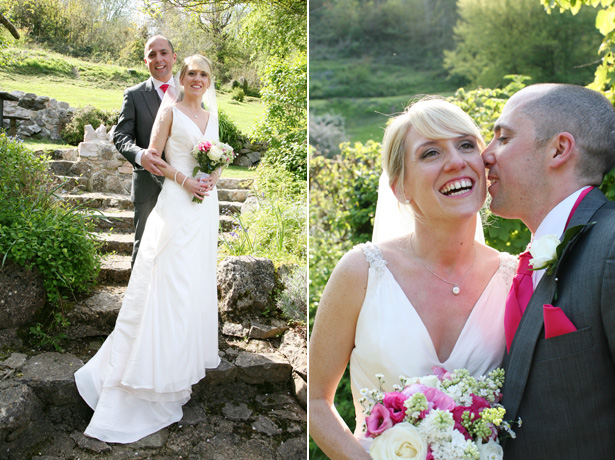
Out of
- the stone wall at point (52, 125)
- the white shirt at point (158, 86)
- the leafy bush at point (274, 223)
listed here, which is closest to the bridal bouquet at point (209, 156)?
the white shirt at point (158, 86)

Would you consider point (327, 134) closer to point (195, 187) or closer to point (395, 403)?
point (195, 187)

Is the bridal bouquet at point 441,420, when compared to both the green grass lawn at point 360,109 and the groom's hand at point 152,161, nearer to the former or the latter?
the groom's hand at point 152,161

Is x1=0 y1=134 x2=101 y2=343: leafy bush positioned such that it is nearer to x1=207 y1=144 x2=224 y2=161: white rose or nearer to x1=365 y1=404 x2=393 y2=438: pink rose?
x1=207 y1=144 x2=224 y2=161: white rose

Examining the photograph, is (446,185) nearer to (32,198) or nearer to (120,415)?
(120,415)

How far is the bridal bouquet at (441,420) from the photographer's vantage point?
135 cm

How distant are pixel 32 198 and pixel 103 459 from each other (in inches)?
64.6

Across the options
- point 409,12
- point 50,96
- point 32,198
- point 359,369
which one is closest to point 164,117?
point 50,96

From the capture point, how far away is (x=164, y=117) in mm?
3070

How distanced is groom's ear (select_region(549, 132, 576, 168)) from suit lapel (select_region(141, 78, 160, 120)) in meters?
2.20

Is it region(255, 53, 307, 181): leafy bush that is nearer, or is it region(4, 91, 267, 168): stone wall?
region(4, 91, 267, 168): stone wall

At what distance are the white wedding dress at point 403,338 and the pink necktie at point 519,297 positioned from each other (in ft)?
0.54

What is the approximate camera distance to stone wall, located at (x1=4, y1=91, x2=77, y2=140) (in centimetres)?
317

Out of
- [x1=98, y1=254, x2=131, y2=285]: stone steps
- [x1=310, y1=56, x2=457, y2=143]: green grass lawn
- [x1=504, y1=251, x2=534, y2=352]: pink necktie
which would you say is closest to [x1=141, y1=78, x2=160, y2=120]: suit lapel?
[x1=98, y1=254, x2=131, y2=285]: stone steps

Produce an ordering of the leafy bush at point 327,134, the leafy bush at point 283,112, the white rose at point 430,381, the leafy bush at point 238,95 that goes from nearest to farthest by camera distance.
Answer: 1. the white rose at point 430,381
2. the leafy bush at point 238,95
3. the leafy bush at point 283,112
4. the leafy bush at point 327,134
